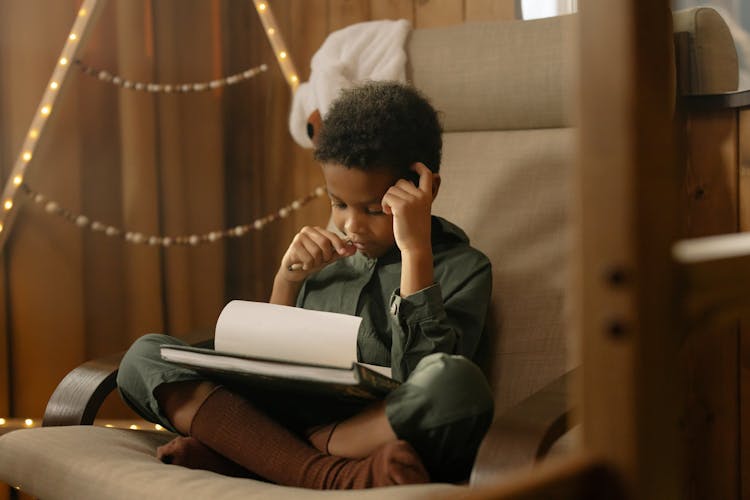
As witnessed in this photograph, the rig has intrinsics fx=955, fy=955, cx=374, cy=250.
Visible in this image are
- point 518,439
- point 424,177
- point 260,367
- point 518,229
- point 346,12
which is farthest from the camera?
point 346,12

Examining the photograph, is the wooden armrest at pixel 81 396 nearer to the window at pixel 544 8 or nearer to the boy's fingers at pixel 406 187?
the boy's fingers at pixel 406 187

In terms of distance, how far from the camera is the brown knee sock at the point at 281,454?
3.17 feet

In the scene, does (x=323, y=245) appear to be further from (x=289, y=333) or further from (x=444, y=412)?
(x=444, y=412)

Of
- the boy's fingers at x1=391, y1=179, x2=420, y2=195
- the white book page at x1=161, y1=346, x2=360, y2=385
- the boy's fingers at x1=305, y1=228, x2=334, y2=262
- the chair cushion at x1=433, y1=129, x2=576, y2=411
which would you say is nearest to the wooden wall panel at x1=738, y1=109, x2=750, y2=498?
the chair cushion at x1=433, y1=129, x2=576, y2=411

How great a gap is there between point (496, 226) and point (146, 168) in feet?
2.78

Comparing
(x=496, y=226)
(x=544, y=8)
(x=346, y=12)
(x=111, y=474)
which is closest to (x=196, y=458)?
(x=111, y=474)

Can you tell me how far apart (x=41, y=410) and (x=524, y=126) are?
108cm

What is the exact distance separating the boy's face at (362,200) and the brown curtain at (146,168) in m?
0.73

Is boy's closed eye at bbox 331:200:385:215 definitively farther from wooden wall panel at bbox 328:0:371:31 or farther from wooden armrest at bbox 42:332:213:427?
wooden wall panel at bbox 328:0:371:31

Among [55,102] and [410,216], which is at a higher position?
[55,102]

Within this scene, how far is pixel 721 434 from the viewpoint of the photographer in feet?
4.75

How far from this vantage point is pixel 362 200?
1.29m

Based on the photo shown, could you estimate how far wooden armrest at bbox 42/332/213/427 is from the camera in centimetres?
125

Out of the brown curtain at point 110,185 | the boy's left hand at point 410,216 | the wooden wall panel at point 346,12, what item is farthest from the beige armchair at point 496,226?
the brown curtain at point 110,185
